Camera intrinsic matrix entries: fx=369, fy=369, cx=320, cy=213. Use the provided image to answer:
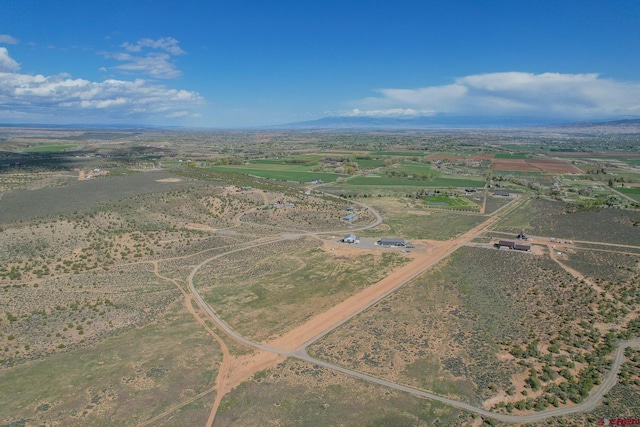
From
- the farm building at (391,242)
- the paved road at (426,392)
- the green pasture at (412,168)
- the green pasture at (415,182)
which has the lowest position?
the paved road at (426,392)

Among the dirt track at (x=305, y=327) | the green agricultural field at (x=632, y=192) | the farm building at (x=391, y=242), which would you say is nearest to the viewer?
the dirt track at (x=305, y=327)

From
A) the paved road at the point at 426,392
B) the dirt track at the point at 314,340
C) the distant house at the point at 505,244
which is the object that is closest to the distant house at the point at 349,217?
the dirt track at the point at 314,340

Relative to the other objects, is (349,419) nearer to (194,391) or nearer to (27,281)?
(194,391)

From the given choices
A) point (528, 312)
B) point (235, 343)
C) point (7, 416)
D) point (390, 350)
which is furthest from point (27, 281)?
point (528, 312)

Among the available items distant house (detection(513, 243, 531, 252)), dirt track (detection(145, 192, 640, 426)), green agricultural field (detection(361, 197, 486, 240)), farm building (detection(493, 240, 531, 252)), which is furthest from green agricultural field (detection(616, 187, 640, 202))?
dirt track (detection(145, 192, 640, 426))

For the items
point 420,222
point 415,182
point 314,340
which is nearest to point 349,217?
point 420,222

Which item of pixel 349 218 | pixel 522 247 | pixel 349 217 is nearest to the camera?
pixel 522 247

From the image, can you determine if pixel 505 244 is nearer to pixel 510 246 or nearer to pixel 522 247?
pixel 510 246

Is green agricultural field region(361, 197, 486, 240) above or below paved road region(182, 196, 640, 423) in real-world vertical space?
above

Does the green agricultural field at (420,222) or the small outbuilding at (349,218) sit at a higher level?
the small outbuilding at (349,218)

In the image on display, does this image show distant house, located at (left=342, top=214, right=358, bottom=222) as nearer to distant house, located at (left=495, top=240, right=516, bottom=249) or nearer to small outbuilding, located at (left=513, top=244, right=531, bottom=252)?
distant house, located at (left=495, top=240, right=516, bottom=249)

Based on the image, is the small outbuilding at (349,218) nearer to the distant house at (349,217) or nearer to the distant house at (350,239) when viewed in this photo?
the distant house at (349,217)
